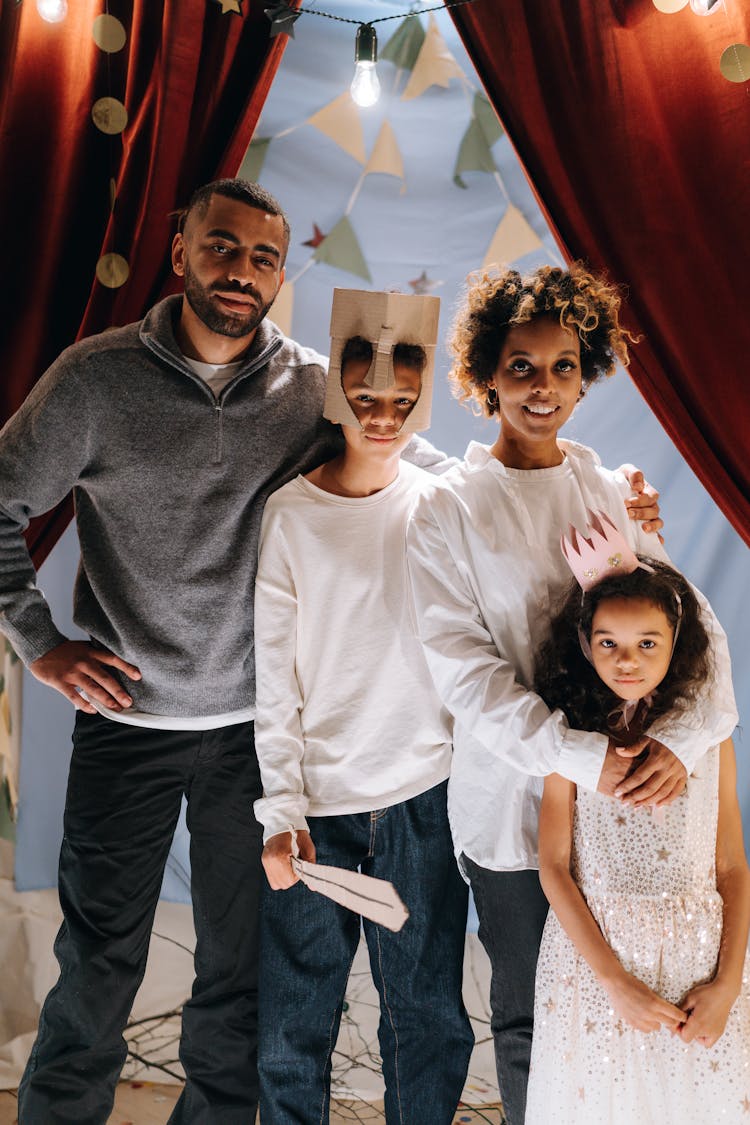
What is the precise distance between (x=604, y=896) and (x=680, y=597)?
0.48 meters

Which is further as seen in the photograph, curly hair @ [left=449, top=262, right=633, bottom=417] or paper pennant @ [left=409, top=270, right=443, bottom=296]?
paper pennant @ [left=409, top=270, right=443, bottom=296]

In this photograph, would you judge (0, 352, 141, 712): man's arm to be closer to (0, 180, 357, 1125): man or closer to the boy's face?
(0, 180, 357, 1125): man

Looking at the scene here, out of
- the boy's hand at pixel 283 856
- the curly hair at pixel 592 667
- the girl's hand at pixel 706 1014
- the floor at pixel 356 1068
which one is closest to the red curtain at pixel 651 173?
the curly hair at pixel 592 667

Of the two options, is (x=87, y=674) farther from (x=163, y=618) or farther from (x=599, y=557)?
(x=599, y=557)

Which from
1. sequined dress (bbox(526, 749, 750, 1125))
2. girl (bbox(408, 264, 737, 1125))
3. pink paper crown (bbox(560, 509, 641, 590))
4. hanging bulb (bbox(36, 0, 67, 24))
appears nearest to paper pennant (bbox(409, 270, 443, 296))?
girl (bbox(408, 264, 737, 1125))

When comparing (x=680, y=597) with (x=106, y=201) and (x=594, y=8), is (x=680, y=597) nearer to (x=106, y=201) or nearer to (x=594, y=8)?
(x=594, y=8)

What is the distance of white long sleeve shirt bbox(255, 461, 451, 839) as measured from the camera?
5.90ft

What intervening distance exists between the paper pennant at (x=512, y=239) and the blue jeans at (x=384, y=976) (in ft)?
4.21

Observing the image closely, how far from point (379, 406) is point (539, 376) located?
10.6 inches

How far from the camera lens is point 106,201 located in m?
2.10

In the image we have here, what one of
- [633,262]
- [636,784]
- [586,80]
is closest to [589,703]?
[636,784]

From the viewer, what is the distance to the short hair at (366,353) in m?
1.82

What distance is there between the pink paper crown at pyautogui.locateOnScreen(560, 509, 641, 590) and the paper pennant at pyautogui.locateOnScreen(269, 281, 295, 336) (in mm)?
1091

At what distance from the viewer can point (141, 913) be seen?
75.7 inches
